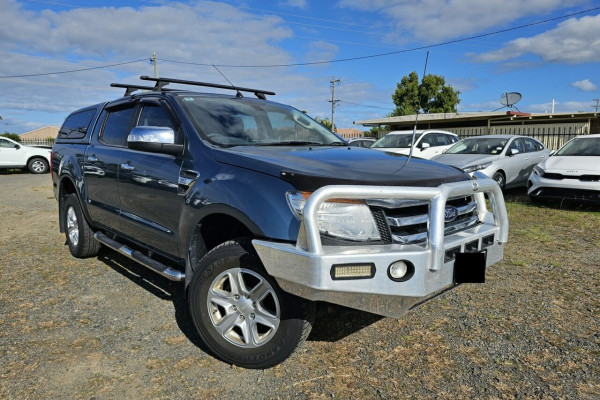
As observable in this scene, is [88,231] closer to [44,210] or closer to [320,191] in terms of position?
[320,191]

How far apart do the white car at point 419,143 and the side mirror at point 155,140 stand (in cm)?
1015

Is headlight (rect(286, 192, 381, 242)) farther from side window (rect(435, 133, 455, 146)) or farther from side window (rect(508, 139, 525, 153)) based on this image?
side window (rect(435, 133, 455, 146))

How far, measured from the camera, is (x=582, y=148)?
28.1 feet

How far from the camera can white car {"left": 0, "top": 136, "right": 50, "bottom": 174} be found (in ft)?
57.4

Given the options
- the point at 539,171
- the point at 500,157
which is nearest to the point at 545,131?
the point at 500,157

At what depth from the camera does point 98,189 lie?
4328mm

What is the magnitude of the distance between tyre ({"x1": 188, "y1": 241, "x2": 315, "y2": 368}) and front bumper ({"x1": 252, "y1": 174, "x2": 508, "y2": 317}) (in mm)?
219

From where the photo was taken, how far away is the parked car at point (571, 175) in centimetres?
753

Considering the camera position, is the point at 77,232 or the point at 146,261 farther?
the point at 77,232

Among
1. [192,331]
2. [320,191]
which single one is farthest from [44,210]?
[320,191]

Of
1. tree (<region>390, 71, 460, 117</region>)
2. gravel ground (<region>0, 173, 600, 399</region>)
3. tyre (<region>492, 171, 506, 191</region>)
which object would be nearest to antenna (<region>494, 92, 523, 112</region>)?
tyre (<region>492, 171, 506, 191</region>)

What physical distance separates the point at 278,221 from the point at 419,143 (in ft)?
38.0

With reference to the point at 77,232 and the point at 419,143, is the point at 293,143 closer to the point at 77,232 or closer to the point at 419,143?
the point at 77,232

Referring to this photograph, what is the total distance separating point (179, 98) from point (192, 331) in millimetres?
1809
